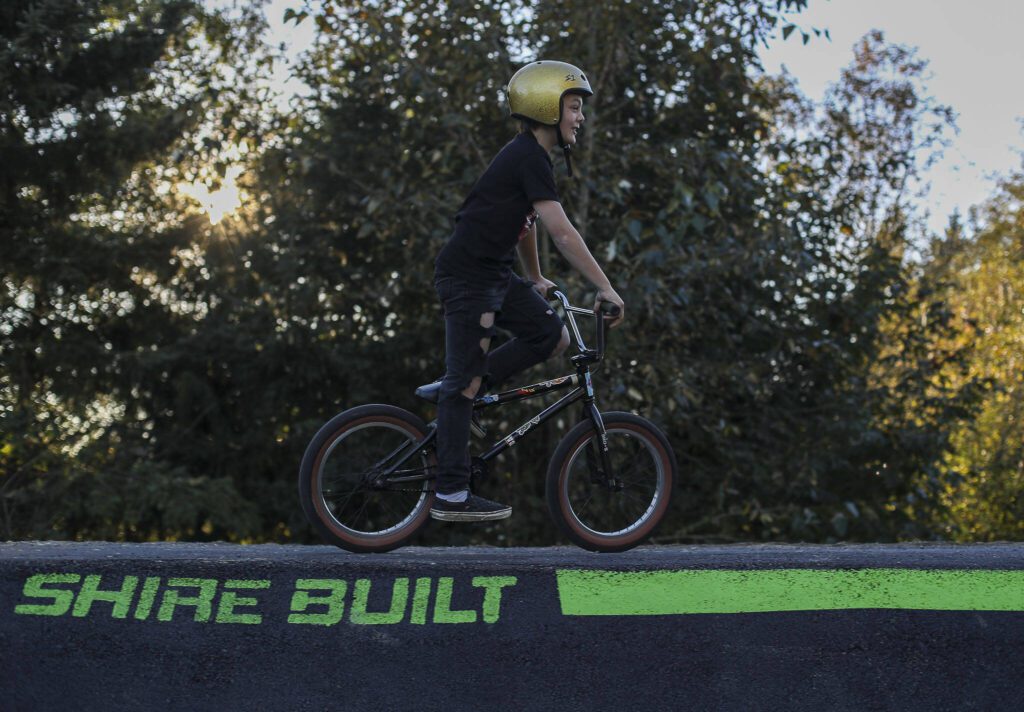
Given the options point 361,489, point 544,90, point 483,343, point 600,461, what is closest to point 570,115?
point 544,90

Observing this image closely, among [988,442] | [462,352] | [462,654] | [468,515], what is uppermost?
[462,352]

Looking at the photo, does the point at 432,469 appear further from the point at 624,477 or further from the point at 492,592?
the point at 624,477

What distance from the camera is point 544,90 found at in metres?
4.43

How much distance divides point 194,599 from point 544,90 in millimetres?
2443

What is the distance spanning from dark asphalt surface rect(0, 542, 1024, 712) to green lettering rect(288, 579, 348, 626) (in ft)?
0.04

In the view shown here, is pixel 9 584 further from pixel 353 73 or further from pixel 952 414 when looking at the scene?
pixel 952 414

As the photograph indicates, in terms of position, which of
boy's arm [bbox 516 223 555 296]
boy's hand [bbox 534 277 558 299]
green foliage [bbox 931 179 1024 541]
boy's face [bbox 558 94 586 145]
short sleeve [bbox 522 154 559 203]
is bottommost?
green foliage [bbox 931 179 1024 541]

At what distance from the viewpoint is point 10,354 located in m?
12.7

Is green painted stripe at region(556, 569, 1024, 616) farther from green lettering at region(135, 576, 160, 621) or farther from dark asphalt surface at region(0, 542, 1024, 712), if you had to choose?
green lettering at region(135, 576, 160, 621)

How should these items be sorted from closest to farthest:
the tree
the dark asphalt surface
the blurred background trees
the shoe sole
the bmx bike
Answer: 1. the dark asphalt surface
2. the shoe sole
3. the bmx bike
4. the blurred background trees
5. the tree

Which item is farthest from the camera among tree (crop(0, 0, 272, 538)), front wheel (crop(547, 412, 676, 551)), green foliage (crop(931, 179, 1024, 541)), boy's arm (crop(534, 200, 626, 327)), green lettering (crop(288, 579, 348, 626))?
green foliage (crop(931, 179, 1024, 541))

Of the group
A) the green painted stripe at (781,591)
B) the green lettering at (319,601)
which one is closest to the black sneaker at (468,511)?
the green painted stripe at (781,591)

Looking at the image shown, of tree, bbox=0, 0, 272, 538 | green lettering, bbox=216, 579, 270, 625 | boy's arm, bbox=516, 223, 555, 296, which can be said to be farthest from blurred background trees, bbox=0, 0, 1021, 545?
green lettering, bbox=216, 579, 270, 625

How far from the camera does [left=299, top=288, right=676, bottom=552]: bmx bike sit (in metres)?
4.62
